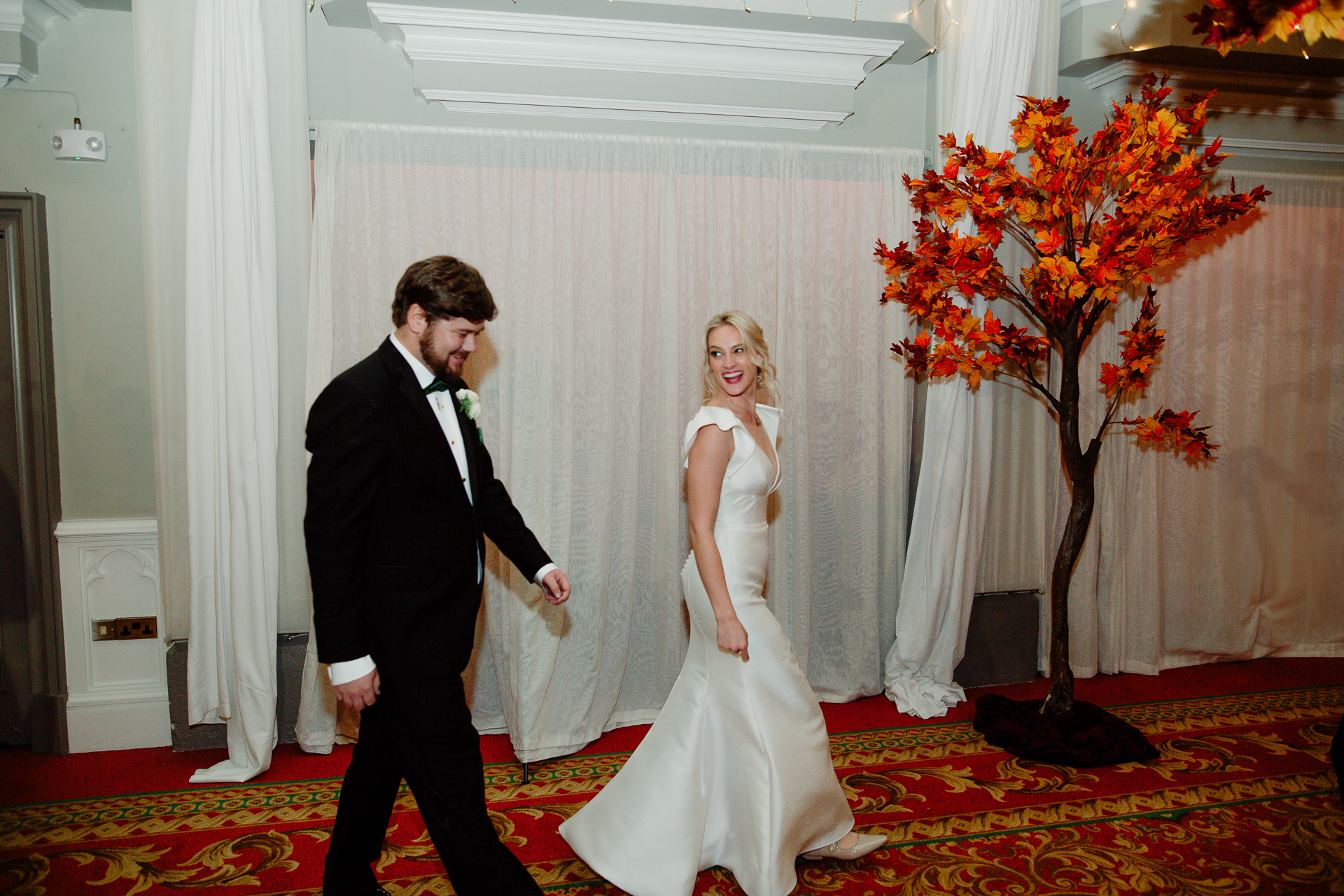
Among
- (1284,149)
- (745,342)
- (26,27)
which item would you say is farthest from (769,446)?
(1284,149)

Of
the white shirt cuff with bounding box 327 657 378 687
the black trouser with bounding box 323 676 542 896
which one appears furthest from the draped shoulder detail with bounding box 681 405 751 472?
the white shirt cuff with bounding box 327 657 378 687

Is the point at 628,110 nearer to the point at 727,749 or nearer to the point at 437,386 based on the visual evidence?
the point at 437,386

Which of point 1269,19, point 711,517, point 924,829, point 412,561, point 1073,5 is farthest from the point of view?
point 1073,5

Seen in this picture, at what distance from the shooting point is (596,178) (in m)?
3.43

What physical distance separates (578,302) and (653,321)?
33 cm

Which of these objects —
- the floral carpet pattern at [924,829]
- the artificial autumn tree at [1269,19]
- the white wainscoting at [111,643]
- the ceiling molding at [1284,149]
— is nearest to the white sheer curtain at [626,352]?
the floral carpet pattern at [924,829]

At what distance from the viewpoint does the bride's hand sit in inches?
Result: 87.3

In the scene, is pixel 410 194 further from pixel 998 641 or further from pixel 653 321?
pixel 998 641

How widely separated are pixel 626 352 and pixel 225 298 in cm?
156

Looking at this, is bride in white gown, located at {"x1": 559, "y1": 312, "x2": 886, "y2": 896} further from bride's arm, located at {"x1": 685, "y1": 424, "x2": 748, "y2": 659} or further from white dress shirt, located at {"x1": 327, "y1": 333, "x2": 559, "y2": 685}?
white dress shirt, located at {"x1": 327, "y1": 333, "x2": 559, "y2": 685}

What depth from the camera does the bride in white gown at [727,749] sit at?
7.33 ft

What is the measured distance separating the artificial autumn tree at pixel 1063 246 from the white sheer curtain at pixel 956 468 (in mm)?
199

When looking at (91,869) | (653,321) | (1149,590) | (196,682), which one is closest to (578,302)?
(653,321)

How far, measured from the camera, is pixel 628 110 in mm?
3502
